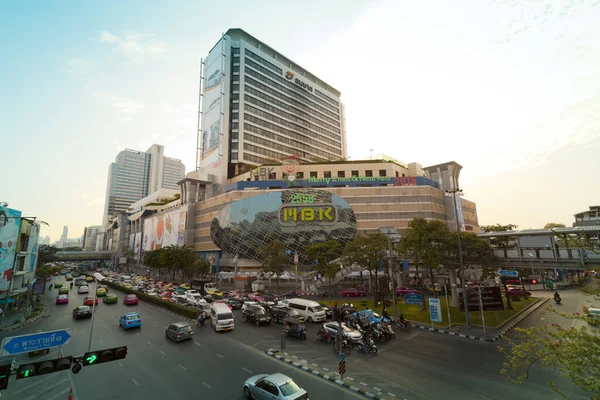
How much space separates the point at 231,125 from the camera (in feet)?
340

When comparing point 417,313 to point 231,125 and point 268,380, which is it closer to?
point 268,380

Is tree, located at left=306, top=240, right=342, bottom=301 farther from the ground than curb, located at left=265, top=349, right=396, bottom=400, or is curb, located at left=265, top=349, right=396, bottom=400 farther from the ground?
tree, located at left=306, top=240, right=342, bottom=301

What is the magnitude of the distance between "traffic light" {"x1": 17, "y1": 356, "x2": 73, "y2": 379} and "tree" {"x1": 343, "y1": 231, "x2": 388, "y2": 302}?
35.1 meters

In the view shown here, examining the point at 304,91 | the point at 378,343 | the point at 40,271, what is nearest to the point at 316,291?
the point at 378,343

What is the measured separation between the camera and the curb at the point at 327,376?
14.6m

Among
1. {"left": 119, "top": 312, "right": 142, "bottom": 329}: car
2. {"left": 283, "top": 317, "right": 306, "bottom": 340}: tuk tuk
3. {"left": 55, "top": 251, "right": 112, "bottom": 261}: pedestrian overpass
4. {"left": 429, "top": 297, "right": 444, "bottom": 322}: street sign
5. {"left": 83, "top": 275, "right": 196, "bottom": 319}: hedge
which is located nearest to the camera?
{"left": 283, "top": 317, "right": 306, "bottom": 340}: tuk tuk

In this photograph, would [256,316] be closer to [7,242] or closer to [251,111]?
[7,242]

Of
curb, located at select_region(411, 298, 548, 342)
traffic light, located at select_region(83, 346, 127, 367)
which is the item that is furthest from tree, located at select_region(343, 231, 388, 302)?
traffic light, located at select_region(83, 346, 127, 367)

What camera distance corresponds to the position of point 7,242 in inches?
1410

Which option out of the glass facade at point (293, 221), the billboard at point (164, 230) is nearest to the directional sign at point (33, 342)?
the glass facade at point (293, 221)

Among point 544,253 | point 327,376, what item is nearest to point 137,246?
point 327,376

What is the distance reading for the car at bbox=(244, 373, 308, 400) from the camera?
1284 centimetres

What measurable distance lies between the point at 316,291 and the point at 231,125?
235 ft

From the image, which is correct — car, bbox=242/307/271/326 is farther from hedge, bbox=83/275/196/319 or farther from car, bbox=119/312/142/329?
car, bbox=119/312/142/329
